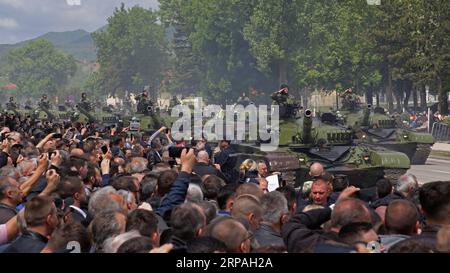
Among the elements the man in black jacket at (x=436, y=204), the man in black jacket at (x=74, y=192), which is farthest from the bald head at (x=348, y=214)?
the man in black jacket at (x=74, y=192)

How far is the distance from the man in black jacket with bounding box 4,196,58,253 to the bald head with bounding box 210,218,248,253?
1642 millimetres

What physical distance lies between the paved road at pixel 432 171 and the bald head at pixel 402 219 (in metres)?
18.7

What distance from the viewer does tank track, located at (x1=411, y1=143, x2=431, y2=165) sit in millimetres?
28014

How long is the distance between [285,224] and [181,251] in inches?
75.3

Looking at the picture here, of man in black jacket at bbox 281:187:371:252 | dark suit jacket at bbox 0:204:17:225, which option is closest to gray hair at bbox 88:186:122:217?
dark suit jacket at bbox 0:204:17:225

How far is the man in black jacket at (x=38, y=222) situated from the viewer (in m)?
6.41

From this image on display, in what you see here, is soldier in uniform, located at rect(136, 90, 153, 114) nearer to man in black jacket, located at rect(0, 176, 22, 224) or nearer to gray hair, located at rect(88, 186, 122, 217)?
man in black jacket, located at rect(0, 176, 22, 224)

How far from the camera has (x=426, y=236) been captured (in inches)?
236

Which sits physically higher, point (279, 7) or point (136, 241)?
point (279, 7)

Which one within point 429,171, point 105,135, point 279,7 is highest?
point 279,7

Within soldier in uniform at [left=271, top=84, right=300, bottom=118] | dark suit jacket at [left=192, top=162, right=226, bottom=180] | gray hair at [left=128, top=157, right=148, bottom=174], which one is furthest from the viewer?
soldier in uniform at [left=271, top=84, right=300, bottom=118]

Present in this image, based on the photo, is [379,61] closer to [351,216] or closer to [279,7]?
[279,7]

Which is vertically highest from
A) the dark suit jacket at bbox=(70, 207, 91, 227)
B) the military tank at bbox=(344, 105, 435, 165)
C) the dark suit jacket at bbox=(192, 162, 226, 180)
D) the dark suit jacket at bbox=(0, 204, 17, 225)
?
the dark suit jacket at bbox=(0, 204, 17, 225)
